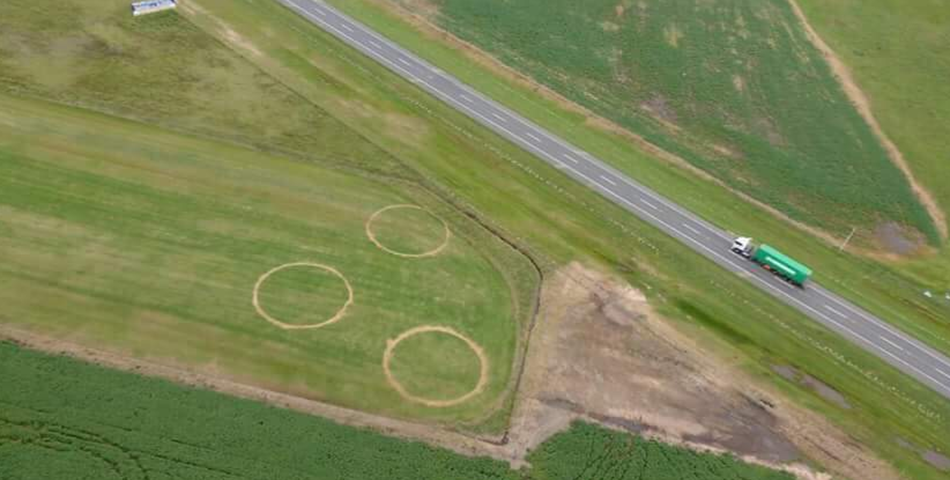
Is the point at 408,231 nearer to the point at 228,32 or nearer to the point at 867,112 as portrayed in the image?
the point at 228,32

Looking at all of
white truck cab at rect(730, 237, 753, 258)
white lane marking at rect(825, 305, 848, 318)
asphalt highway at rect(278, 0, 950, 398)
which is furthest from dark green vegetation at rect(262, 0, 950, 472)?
white truck cab at rect(730, 237, 753, 258)

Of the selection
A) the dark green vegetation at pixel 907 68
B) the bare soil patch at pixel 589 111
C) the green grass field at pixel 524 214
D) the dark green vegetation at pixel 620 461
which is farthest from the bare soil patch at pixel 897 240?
the dark green vegetation at pixel 620 461

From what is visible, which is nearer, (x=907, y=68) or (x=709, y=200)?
(x=709, y=200)

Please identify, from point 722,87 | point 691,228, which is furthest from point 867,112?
point 691,228

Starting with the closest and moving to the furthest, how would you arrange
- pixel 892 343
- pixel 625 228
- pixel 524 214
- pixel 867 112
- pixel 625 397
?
pixel 625 397, pixel 892 343, pixel 524 214, pixel 625 228, pixel 867 112

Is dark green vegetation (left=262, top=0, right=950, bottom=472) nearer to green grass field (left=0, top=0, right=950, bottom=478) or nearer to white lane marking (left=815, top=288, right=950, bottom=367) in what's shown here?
green grass field (left=0, top=0, right=950, bottom=478)

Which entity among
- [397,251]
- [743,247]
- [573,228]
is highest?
[743,247]
